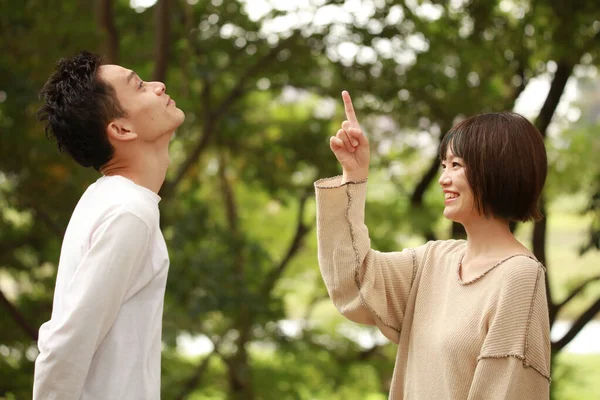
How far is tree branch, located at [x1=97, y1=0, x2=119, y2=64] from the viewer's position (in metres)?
4.50

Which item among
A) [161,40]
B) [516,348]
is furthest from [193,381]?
[516,348]

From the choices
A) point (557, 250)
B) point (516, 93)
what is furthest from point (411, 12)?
point (557, 250)

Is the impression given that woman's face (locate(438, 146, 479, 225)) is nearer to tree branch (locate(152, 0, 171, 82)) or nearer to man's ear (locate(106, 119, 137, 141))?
man's ear (locate(106, 119, 137, 141))

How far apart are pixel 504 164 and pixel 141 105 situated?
89cm

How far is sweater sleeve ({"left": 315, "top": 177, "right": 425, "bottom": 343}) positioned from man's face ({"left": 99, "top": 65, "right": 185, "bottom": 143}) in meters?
0.42

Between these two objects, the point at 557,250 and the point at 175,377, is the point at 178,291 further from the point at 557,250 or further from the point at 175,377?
the point at 557,250

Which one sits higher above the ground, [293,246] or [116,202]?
[116,202]

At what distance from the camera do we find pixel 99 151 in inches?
77.0

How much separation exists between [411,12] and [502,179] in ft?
11.9

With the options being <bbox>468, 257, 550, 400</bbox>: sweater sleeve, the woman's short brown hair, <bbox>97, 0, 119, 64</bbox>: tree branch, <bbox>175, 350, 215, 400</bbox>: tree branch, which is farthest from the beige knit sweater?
<bbox>175, 350, 215, 400</bbox>: tree branch

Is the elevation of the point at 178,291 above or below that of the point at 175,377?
above

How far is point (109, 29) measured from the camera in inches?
177

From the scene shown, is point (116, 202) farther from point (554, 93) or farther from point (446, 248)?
point (554, 93)

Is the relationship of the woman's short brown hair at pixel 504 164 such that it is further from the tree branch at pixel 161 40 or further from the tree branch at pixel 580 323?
the tree branch at pixel 161 40
